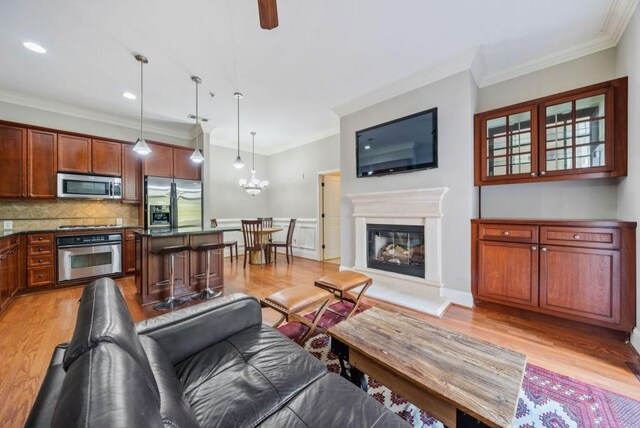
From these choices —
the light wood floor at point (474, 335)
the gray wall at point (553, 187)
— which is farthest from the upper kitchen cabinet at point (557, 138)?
the light wood floor at point (474, 335)

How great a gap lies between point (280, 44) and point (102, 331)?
9.21 feet

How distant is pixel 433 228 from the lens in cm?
302

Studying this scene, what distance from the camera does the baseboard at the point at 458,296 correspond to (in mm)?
2805

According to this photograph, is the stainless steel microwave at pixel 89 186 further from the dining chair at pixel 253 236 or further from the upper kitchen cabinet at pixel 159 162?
the dining chair at pixel 253 236

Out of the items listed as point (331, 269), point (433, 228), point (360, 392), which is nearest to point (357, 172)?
point (433, 228)

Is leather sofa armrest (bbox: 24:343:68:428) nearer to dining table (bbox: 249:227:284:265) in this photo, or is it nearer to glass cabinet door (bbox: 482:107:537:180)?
glass cabinet door (bbox: 482:107:537:180)

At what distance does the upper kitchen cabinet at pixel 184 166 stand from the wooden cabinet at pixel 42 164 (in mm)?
1571

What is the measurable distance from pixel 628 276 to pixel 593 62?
2129 mm

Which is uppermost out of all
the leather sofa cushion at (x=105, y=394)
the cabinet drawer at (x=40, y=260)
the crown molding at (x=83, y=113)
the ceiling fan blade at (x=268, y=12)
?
the crown molding at (x=83, y=113)

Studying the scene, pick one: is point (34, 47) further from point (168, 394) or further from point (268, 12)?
point (168, 394)

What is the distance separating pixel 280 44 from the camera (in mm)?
2553

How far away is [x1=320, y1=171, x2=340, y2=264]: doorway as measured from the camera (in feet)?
18.5

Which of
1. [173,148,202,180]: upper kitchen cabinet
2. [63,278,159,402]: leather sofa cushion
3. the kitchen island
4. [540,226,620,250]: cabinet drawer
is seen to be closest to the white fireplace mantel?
[540,226,620,250]: cabinet drawer

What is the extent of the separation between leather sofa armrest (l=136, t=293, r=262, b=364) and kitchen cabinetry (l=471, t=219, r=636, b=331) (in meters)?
2.52
